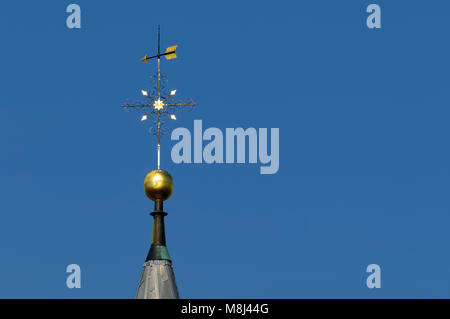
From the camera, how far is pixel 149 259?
63.4 metres

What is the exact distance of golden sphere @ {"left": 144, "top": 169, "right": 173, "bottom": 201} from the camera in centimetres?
6397

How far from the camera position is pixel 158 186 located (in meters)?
63.9

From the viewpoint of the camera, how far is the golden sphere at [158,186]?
64.0 metres
